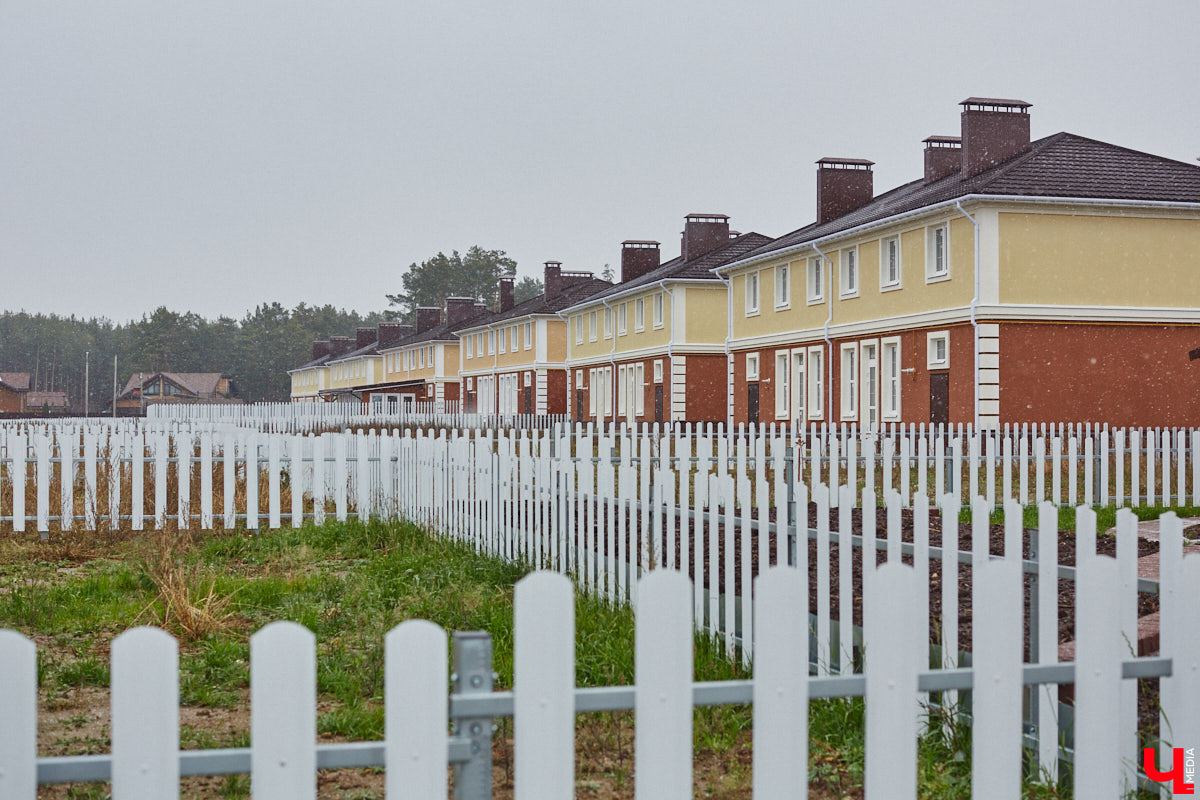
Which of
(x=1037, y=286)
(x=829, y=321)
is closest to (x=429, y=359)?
(x=829, y=321)

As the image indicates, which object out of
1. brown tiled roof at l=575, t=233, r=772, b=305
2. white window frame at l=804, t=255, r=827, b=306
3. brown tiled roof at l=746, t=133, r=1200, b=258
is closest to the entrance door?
brown tiled roof at l=746, t=133, r=1200, b=258

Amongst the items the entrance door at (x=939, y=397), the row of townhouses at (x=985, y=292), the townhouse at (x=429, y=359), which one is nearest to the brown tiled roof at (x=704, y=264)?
the row of townhouses at (x=985, y=292)

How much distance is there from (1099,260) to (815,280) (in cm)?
901

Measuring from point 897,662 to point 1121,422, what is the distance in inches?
1007

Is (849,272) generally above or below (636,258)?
below

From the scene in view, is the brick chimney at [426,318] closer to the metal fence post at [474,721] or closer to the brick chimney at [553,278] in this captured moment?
the brick chimney at [553,278]

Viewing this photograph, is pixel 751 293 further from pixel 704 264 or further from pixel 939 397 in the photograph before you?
pixel 939 397

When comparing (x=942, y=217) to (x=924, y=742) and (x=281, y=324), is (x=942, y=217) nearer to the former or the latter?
(x=924, y=742)

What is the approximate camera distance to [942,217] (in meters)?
27.1

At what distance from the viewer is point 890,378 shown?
96.9 ft

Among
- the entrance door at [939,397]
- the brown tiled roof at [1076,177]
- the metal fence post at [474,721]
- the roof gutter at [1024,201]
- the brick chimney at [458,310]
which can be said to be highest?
the brick chimney at [458,310]

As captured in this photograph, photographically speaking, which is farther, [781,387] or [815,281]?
[781,387]

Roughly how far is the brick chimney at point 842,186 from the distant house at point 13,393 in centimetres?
10500

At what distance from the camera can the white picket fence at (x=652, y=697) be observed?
7.30 feet
